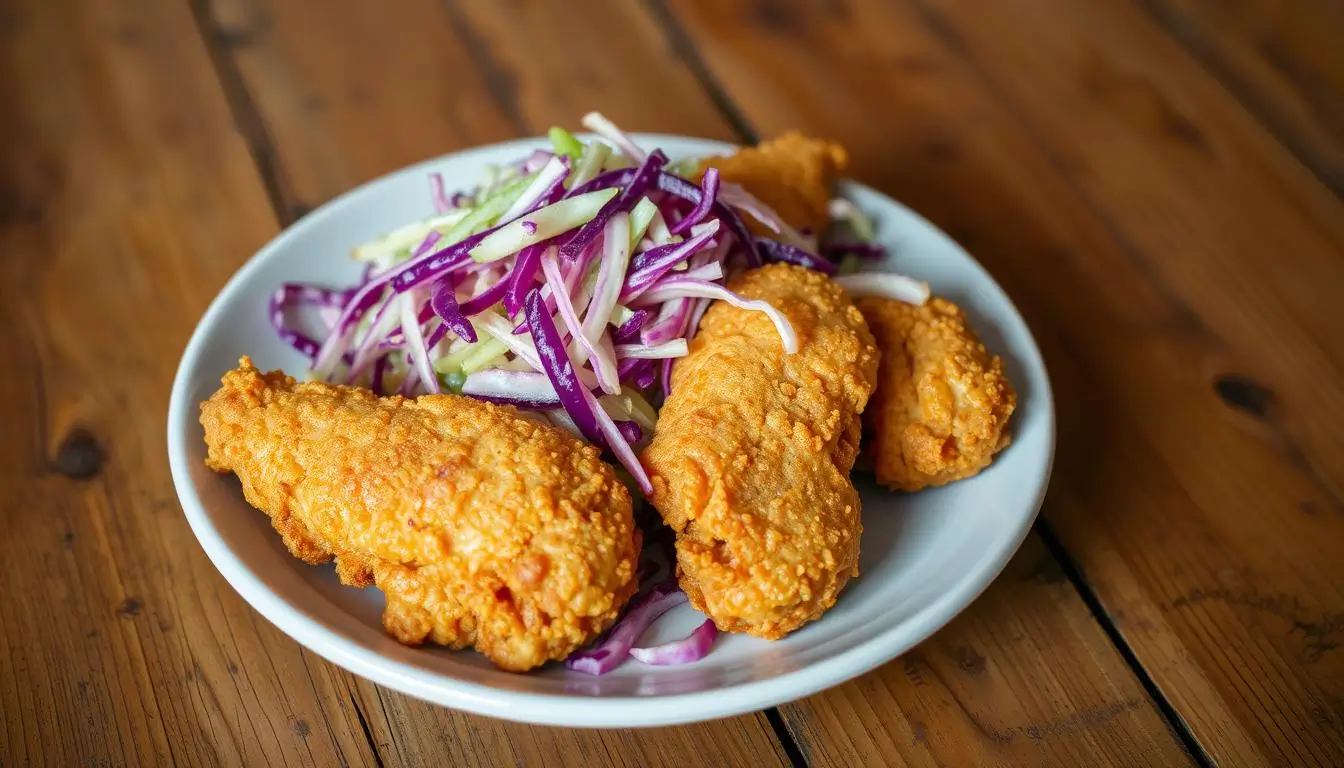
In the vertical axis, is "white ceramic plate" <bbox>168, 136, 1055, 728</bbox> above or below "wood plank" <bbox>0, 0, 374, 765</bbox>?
above

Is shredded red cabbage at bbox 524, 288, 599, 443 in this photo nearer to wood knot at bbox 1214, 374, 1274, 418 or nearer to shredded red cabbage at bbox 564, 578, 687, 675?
shredded red cabbage at bbox 564, 578, 687, 675

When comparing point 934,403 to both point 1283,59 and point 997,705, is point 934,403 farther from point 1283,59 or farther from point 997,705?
point 1283,59

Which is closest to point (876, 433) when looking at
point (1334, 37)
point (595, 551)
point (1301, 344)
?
point (595, 551)

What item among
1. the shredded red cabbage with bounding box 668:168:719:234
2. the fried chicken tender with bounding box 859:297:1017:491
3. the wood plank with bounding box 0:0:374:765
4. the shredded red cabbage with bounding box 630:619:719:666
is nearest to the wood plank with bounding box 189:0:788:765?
the wood plank with bounding box 0:0:374:765

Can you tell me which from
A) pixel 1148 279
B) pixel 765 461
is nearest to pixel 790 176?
pixel 765 461

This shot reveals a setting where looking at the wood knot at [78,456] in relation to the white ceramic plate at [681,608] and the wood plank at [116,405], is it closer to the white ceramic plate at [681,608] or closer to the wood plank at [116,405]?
the wood plank at [116,405]

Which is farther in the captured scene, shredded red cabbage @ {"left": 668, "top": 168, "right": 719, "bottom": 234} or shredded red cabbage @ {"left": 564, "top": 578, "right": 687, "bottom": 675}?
shredded red cabbage @ {"left": 668, "top": 168, "right": 719, "bottom": 234}
